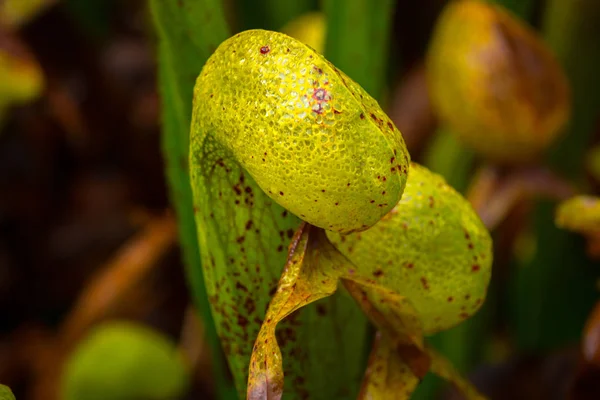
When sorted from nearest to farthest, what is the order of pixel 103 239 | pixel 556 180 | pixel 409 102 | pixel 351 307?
1. pixel 351 307
2. pixel 556 180
3. pixel 409 102
4. pixel 103 239

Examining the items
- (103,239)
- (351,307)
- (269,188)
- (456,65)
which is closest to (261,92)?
(269,188)

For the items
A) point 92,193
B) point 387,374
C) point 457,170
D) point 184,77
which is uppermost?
point 184,77

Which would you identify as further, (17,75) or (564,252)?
(564,252)

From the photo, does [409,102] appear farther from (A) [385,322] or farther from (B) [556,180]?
(A) [385,322]

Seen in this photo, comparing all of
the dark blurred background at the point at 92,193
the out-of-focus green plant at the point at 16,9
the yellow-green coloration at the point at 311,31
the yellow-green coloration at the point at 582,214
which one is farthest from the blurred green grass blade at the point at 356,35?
the out-of-focus green plant at the point at 16,9

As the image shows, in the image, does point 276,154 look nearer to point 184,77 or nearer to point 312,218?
point 312,218

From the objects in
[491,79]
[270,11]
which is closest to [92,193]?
[270,11]

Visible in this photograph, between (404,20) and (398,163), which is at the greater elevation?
(398,163)
